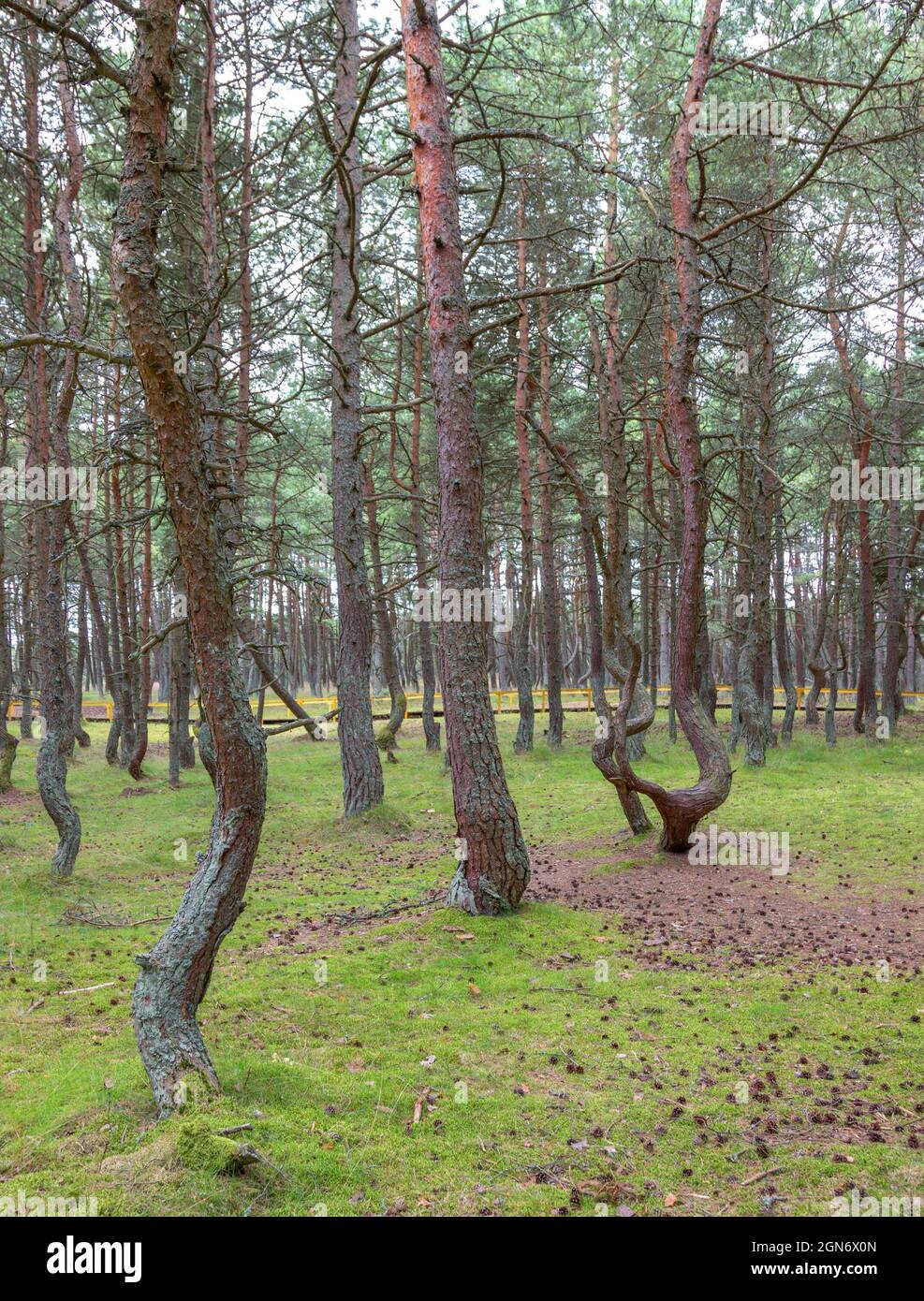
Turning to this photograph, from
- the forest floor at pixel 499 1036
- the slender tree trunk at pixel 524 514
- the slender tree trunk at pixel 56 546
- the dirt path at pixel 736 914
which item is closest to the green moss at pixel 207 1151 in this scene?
the forest floor at pixel 499 1036

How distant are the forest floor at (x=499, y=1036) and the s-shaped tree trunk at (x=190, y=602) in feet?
1.17

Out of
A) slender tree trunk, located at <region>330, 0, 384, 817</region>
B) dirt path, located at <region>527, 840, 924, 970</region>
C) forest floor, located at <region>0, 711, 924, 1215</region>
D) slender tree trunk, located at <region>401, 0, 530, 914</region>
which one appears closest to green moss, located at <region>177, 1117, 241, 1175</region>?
forest floor, located at <region>0, 711, 924, 1215</region>

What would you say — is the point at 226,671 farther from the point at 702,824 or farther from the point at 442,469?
the point at 702,824

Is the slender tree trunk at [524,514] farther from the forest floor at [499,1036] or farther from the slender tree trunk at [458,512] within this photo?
the slender tree trunk at [458,512]

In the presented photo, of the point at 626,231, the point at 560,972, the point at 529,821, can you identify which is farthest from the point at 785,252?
the point at 560,972

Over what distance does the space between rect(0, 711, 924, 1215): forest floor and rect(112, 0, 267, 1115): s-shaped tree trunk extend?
1.17 feet

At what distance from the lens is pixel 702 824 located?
33.2 ft

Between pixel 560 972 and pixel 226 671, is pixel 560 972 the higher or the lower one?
the lower one

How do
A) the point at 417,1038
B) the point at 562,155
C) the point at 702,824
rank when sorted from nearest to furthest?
the point at 417,1038, the point at 702,824, the point at 562,155

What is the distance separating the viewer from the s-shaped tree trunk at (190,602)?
367 cm

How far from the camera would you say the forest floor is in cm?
345

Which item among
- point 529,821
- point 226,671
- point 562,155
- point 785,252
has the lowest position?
point 529,821

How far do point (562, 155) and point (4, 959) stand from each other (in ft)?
51.4

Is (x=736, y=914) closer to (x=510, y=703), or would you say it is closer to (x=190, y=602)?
(x=190, y=602)
